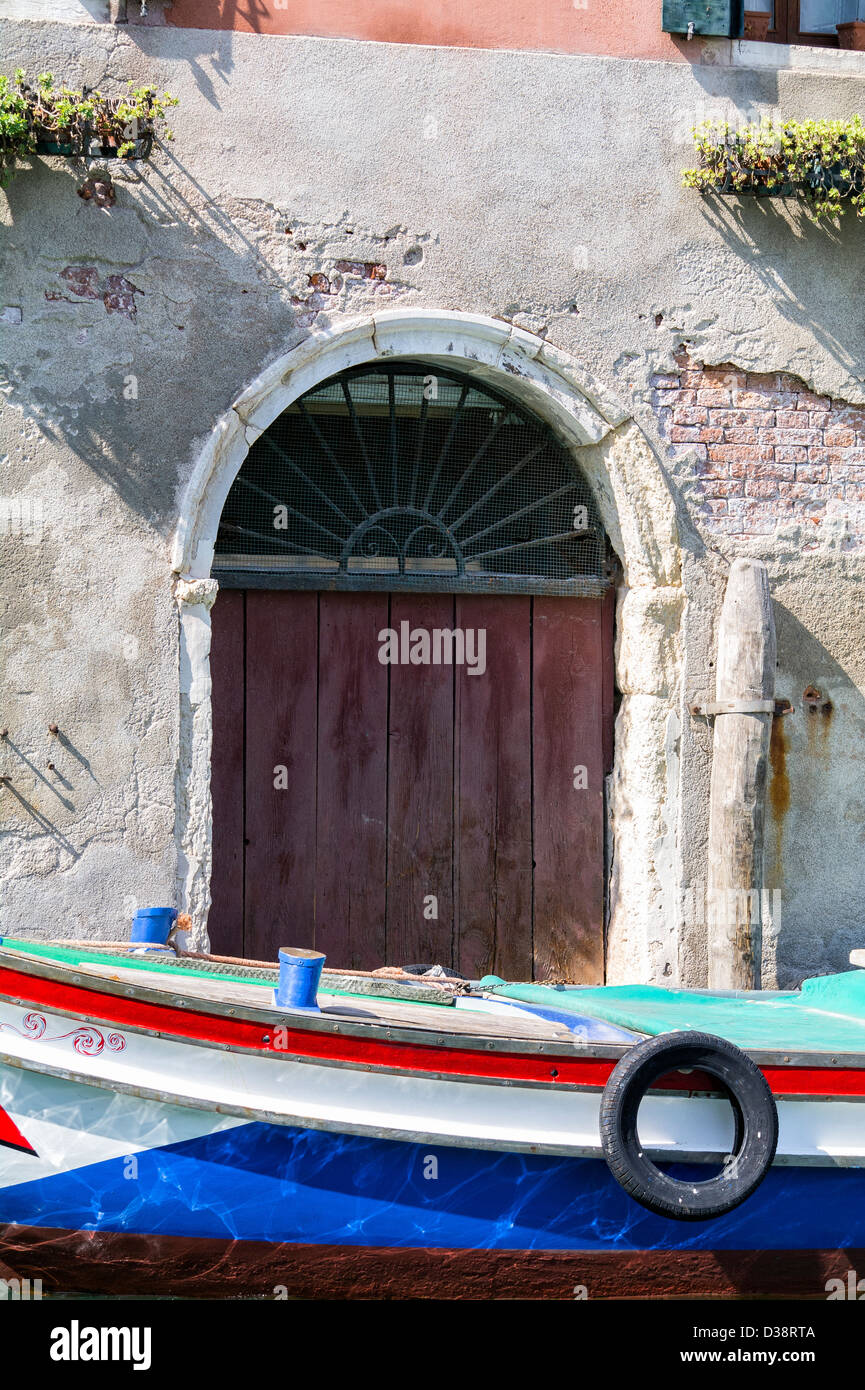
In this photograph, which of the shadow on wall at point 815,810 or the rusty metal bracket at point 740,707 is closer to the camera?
the rusty metal bracket at point 740,707

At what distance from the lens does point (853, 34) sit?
5605 mm

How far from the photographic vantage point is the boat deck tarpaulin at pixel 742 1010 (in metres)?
3.71

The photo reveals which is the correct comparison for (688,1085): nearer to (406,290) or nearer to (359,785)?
(359,785)

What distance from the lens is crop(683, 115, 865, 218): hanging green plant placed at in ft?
17.1

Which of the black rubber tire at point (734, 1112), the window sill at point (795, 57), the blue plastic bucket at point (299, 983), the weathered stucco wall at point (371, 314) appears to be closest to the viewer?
the black rubber tire at point (734, 1112)

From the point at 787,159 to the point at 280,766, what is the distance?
123 inches

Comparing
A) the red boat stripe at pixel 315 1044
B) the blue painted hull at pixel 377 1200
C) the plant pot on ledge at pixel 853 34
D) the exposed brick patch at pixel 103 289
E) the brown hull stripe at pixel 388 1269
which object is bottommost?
the brown hull stripe at pixel 388 1269

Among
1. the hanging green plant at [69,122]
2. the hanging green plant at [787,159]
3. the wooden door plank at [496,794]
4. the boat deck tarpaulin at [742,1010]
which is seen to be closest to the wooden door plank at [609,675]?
the wooden door plank at [496,794]

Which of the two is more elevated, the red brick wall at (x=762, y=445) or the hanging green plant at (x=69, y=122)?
the hanging green plant at (x=69, y=122)

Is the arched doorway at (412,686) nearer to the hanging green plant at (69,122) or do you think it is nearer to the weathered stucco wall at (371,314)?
the weathered stucco wall at (371,314)

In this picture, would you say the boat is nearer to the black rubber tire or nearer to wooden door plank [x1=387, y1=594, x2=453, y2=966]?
the black rubber tire

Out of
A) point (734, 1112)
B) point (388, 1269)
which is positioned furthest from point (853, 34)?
point (388, 1269)

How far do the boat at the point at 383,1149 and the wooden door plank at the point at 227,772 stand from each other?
176 centimetres

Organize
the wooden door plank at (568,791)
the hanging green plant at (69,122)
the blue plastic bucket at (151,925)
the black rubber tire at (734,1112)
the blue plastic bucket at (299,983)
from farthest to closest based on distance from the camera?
the wooden door plank at (568,791)
the hanging green plant at (69,122)
the blue plastic bucket at (151,925)
the blue plastic bucket at (299,983)
the black rubber tire at (734,1112)
